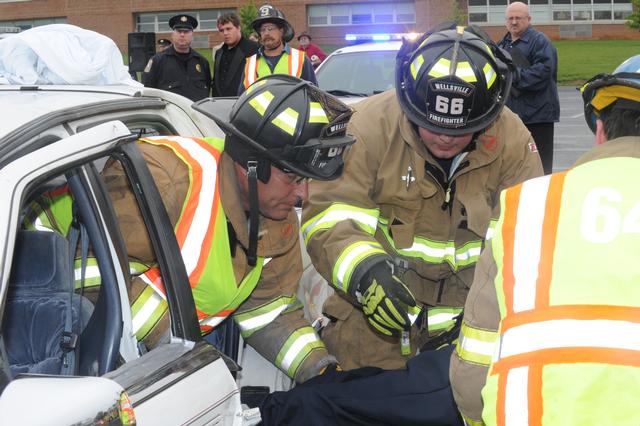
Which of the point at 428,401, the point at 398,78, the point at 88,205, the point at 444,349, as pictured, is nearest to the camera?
the point at 88,205

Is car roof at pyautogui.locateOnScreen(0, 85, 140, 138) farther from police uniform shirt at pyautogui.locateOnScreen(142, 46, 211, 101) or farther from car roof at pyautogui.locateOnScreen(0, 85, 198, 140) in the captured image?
police uniform shirt at pyautogui.locateOnScreen(142, 46, 211, 101)

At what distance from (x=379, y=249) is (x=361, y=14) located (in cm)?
4322

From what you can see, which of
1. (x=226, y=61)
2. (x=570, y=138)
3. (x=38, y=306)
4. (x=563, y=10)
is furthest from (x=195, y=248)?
(x=563, y=10)

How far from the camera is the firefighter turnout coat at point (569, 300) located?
141 cm

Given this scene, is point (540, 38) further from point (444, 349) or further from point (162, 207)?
point (162, 207)

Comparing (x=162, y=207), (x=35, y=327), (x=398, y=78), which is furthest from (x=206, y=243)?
(x=398, y=78)

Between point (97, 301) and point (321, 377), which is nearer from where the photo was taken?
point (97, 301)

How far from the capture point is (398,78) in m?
3.03

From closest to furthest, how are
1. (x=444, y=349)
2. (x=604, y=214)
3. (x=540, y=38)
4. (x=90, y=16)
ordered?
(x=604, y=214), (x=444, y=349), (x=540, y=38), (x=90, y=16)

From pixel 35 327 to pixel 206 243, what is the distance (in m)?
0.52

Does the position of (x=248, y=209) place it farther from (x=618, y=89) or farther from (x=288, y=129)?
(x=618, y=89)

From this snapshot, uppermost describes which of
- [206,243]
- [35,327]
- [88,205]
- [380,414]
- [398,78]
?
[398,78]

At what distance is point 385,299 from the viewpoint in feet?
8.85

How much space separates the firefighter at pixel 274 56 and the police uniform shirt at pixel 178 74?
941 mm
